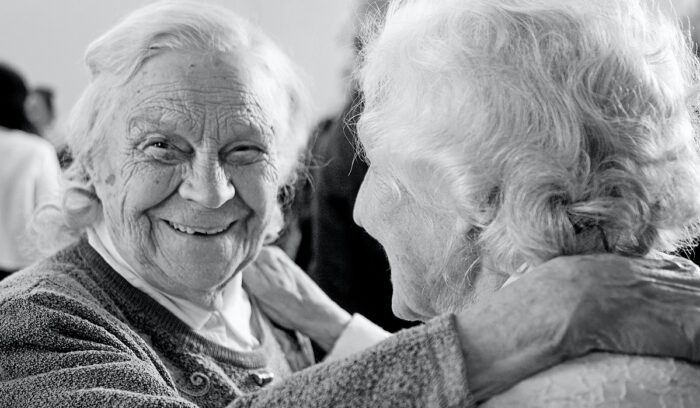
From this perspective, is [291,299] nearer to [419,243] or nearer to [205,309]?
[205,309]

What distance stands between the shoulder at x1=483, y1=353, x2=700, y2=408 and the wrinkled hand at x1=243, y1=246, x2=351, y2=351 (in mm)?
1092

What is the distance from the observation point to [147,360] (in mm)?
1749

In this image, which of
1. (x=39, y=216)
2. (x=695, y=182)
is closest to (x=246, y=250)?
(x=39, y=216)

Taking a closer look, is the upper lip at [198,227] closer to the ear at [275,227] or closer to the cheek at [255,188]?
the cheek at [255,188]

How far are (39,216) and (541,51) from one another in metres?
1.31

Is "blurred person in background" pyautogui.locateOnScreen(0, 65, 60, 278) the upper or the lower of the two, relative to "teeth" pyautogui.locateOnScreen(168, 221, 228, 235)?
lower

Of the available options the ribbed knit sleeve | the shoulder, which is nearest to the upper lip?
the ribbed knit sleeve

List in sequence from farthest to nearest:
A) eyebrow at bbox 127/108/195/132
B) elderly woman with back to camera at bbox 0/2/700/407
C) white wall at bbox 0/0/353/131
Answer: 1. white wall at bbox 0/0/353/131
2. eyebrow at bbox 127/108/195/132
3. elderly woman with back to camera at bbox 0/2/700/407

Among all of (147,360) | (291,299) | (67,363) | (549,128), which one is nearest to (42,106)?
(291,299)

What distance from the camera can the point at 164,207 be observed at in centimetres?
195

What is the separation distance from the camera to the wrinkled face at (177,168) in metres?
1.92

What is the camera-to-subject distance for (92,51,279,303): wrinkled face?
6.31ft

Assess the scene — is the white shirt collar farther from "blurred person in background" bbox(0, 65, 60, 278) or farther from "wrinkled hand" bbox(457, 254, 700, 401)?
"blurred person in background" bbox(0, 65, 60, 278)

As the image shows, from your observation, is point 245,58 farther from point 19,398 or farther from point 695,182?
point 695,182
